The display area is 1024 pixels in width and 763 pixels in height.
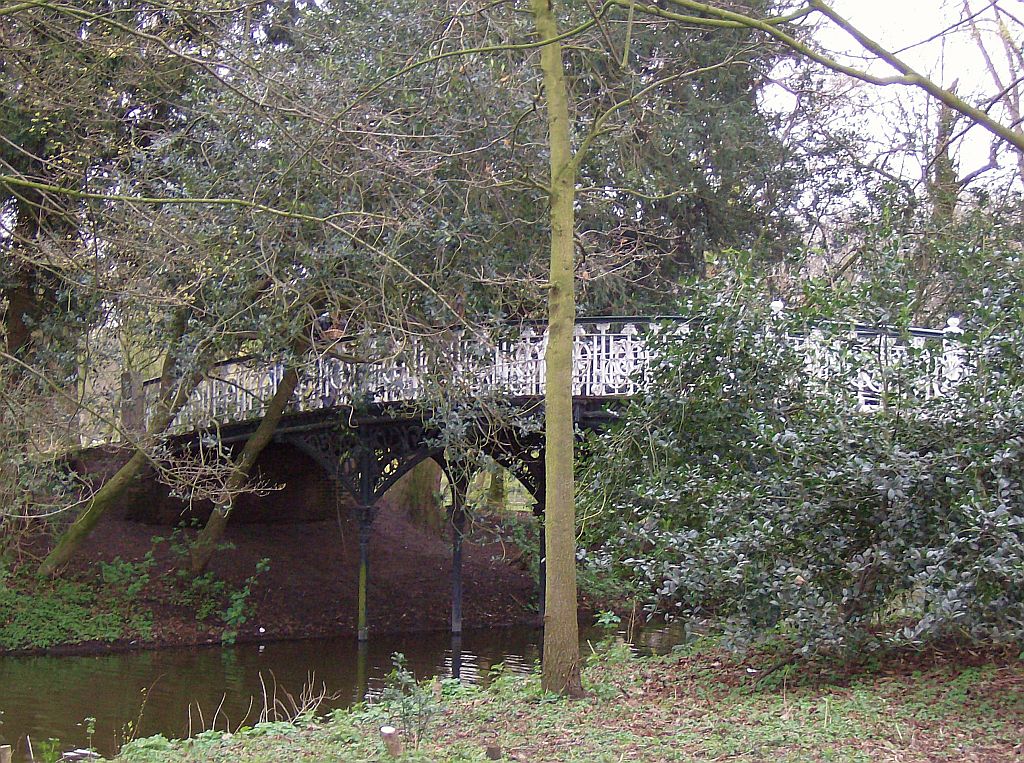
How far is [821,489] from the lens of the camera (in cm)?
743

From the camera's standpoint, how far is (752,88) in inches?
730

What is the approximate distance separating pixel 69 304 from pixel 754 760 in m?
11.6

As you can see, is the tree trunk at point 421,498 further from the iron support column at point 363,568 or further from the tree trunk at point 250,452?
the iron support column at point 363,568

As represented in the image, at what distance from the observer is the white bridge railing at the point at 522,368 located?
7.99 m

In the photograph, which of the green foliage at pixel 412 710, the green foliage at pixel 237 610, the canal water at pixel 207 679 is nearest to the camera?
the green foliage at pixel 412 710

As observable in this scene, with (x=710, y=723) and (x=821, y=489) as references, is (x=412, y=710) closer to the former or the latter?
(x=710, y=723)

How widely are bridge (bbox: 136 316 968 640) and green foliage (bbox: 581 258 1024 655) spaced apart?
0.13 m

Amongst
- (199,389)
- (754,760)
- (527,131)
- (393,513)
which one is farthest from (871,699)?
(393,513)

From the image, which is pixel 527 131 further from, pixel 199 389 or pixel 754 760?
pixel 754 760

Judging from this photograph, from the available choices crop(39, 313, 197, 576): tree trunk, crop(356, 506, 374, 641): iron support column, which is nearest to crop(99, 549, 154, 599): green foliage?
crop(39, 313, 197, 576): tree trunk

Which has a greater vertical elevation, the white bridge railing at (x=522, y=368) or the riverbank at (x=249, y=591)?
the white bridge railing at (x=522, y=368)

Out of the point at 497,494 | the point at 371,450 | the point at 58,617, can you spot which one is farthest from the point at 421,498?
the point at 58,617

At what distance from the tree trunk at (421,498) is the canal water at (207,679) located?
24.4 feet

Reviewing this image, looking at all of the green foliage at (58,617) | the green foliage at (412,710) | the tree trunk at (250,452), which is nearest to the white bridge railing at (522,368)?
the tree trunk at (250,452)
